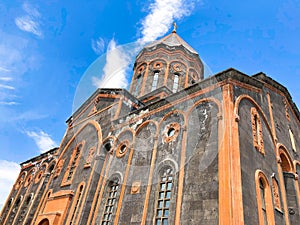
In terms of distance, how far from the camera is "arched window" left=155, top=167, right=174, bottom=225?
29.6ft

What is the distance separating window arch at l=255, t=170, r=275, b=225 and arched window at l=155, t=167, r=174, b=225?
311cm

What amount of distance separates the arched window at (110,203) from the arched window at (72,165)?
3.90m

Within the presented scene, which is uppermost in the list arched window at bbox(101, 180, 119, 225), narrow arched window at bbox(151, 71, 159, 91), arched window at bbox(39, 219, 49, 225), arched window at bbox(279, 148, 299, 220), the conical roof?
the conical roof

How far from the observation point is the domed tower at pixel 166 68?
20391 millimetres

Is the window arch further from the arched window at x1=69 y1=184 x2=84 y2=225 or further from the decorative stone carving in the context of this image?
the arched window at x1=69 y1=184 x2=84 y2=225

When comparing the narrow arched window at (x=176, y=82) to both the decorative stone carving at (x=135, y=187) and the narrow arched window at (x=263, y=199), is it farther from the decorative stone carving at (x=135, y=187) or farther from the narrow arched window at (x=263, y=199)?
the narrow arched window at (x=263, y=199)

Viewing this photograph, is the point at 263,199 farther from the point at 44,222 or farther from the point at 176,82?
the point at 176,82

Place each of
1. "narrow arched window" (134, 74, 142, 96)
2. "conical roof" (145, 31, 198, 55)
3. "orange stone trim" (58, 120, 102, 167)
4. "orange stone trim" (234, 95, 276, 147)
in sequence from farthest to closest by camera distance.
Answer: "conical roof" (145, 31, 198, 55)
"narrow arched window" (134, 74, 142, 96)
"orange stone trim" (58, 120, 102, 167)
"orange stone trim" (234, 95, 276, 147)

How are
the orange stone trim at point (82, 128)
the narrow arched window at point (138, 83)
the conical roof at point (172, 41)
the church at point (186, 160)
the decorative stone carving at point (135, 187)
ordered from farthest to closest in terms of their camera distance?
the conical roof at point (172, 41) → the narrow arched window at point (138, 83) → the orange stone trim at point (82, 128) → the decorative stone carving at point (135, 187) → the church at point (186, 160)

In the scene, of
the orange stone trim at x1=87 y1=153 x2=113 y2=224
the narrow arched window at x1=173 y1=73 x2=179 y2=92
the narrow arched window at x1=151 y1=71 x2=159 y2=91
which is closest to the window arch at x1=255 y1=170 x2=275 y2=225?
the orange stone trim at x1=87 y1=153 x2=113 y2=224

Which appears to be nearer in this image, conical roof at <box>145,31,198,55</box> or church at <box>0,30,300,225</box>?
church at <box>0,30,300,225</box>

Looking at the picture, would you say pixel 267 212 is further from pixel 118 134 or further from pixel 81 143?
pixel 81 143

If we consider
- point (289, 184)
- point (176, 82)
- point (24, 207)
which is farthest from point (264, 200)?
point (24, 207)

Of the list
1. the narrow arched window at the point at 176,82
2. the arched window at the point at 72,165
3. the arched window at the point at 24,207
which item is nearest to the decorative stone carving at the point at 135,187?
the arched window at the point at 72,165
